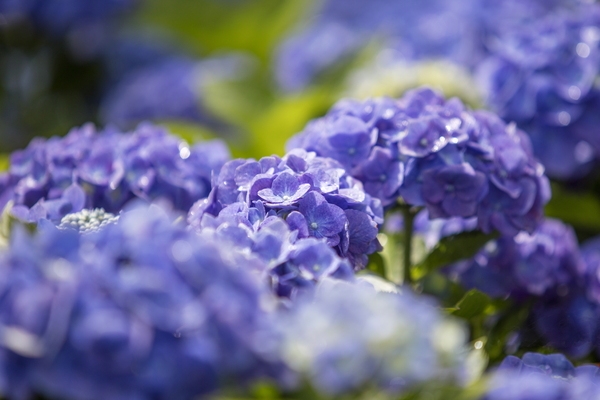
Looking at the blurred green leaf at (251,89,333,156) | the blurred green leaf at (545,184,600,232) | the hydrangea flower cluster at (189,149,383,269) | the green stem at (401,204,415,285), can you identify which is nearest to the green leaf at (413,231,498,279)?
the green stem at (401,204,415,285)

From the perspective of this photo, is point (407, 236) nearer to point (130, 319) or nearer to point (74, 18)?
point (130, 319)

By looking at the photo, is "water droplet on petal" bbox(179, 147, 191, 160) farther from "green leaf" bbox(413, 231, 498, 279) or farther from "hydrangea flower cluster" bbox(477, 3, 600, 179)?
"hydrangea flower cluster" bbox(477, 3, 600, 179)

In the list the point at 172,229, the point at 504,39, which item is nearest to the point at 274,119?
the point at 504,39

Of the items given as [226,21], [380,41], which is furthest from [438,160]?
[226,21]

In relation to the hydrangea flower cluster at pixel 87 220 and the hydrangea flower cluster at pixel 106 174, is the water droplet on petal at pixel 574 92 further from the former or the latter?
the hydrangea flower cluster at pixel 87 220

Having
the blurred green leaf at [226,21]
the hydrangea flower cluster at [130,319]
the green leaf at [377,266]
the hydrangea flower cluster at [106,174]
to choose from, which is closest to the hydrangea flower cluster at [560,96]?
the green leaf at [377,266]

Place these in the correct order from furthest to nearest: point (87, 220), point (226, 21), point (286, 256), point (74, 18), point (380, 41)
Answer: point (226, 21) < point (74, 18) < point (380, 41) < point (87, 220) < point (286, 256)
